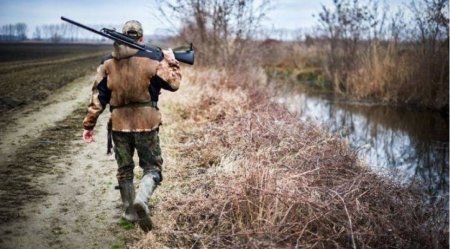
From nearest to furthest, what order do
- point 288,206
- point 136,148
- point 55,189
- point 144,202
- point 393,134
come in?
point 144,202 → point 288,206 → point 136,148 → point 55,189 → point 393,134

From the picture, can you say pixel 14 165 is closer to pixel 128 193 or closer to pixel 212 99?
pixel 128 193

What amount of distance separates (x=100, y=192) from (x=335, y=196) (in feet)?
9.05

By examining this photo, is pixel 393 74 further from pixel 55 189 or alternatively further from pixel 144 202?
pixel 144 202

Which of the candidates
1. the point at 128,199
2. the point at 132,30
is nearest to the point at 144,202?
the point at 128,199

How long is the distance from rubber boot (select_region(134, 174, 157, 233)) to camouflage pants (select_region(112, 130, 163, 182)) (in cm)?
18

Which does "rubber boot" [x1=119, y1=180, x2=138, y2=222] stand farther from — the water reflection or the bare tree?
the bare tree

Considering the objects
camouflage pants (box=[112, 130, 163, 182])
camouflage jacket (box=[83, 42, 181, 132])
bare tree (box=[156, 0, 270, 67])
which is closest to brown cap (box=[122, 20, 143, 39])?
camouflage jacket (box=[83, 42, 181, 132])

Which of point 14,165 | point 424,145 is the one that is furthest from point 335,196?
point 424,145

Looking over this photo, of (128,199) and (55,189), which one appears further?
(55,189)

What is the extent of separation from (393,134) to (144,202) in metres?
9.74

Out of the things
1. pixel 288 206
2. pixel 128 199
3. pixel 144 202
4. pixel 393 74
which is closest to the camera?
pixel 144 202

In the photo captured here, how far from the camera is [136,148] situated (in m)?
4.40

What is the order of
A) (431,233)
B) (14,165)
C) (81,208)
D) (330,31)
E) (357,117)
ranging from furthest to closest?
(330,31), (357,117), (14,165), (81,208), (431,233)

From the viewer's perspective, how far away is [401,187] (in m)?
5.29
